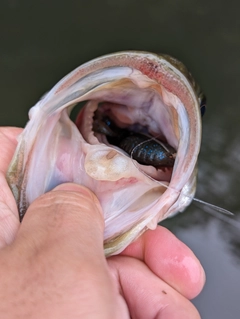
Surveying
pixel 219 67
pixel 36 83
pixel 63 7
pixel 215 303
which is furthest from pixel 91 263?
pixel 63 7

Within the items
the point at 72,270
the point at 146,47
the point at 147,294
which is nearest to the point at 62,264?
the point at 72,270

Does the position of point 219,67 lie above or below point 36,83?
above

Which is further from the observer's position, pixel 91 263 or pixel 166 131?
pixel 166 131

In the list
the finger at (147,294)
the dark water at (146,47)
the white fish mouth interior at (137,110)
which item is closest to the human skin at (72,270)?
the finger at (147,294)

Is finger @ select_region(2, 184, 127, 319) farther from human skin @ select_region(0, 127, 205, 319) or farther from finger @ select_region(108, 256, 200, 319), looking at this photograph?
finger @ select_region(108, 256, 200, 319)

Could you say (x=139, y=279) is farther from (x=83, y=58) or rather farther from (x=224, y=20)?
(x=224, y=20)

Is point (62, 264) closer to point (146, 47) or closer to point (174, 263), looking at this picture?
point (174, 263)
